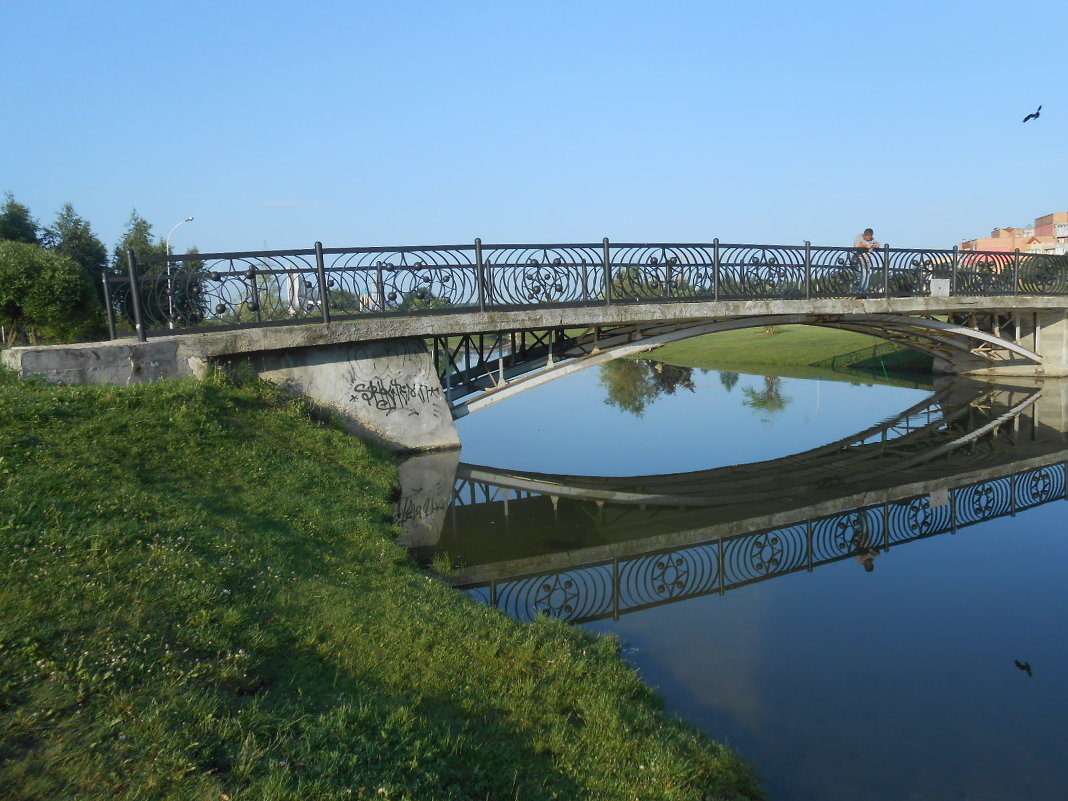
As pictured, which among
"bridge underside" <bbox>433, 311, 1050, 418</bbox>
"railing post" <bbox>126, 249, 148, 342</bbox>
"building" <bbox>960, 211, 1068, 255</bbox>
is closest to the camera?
"railing post" <bbox>126, 249, 148, 342</bbox>

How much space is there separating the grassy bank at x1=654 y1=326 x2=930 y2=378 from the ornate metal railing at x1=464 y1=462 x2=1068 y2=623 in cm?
1817

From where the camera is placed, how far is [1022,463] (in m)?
12.1

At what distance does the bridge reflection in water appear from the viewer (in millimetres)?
7027

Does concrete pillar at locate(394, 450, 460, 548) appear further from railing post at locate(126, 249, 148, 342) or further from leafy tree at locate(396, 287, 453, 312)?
railing post at locate(126, 249, 148, 342)

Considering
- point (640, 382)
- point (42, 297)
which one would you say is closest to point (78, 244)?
point (42, 297)

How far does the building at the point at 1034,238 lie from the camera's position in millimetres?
80425

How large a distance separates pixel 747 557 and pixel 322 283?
774 cm

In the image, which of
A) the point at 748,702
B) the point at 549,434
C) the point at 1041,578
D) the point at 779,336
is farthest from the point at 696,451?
the point at 779,336

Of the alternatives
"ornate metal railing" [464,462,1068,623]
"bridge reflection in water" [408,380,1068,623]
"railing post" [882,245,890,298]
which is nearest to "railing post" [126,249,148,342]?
"bridge reflection in water" [408,380,1068,623]

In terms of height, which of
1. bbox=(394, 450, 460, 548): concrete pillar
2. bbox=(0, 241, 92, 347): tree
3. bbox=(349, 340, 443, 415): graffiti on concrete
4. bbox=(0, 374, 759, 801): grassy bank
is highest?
bbox=(0, 241, 92, 347): tree

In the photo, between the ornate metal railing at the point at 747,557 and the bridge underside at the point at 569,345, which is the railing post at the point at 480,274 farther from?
the ornate metal railing at the point at 747,557

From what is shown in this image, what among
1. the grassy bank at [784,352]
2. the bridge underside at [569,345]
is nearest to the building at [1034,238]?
the grassy bank at [784,352]

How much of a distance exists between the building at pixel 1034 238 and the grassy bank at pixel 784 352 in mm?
56949

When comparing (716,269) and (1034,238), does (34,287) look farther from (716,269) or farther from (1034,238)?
(1034,238)
